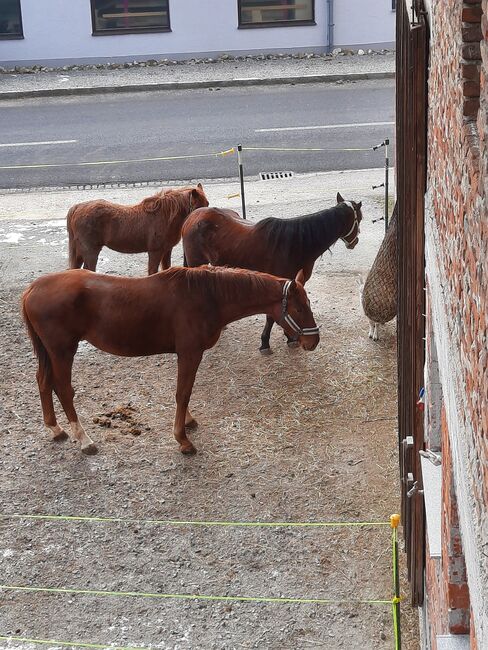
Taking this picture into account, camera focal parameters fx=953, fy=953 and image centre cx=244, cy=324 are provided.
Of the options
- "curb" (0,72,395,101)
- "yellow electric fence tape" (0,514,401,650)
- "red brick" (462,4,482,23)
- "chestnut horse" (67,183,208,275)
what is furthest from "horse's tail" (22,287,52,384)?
"curb" (0,72,395,101)

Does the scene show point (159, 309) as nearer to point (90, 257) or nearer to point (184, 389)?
point (184, 389)

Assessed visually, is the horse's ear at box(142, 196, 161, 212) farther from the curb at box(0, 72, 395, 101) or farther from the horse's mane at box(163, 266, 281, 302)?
the curb at box(0, 72, 395, 101)

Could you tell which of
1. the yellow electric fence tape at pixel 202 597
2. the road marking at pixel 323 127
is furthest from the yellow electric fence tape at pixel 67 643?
the road marking at pixel 323 127

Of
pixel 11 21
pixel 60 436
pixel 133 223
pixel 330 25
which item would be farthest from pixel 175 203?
pixel 11 21

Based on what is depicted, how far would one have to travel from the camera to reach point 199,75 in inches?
889

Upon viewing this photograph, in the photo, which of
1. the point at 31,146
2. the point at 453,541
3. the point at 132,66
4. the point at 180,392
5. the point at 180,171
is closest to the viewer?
the point at 453,541

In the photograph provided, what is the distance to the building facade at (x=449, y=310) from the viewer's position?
2.66m

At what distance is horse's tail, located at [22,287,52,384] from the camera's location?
789 cm

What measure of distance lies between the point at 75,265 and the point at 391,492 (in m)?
4.86

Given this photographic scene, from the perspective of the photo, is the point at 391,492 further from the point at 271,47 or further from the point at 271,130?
the point at 271,47

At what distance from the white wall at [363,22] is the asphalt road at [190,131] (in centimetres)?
254

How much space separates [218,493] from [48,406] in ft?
5.80

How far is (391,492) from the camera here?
7.50 meters

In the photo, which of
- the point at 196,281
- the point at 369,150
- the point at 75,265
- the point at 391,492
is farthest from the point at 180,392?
the point at 369,150
